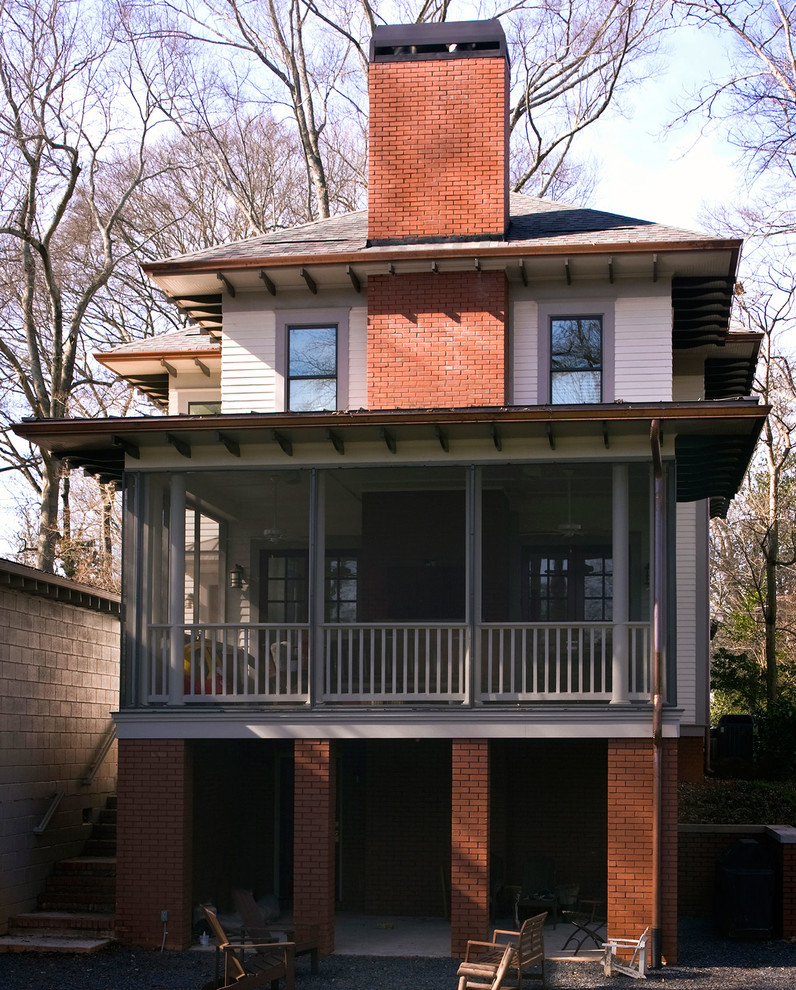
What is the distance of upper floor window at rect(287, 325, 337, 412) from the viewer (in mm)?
17625

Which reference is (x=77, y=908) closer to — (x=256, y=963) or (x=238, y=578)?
(x=256, y=963)

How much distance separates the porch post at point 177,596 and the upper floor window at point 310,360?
114 inches

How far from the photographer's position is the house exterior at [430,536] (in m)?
14.5

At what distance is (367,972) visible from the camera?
13.6m

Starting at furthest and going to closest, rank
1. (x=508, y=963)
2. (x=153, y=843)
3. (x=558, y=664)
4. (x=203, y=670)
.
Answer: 1. (x=203, y=670)
2. (x=153, y=843)
3. (x=558, y=664)
4. (x=508, y=963)

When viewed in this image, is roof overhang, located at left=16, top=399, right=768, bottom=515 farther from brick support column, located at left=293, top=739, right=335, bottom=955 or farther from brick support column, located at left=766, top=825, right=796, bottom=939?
brick support column, located at left=766, top=825, right=796, bottom=939

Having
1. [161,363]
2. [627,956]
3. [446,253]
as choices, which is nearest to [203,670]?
[627,956]

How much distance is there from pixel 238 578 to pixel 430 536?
357cm

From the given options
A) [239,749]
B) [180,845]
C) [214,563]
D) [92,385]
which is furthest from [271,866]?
[92,385]

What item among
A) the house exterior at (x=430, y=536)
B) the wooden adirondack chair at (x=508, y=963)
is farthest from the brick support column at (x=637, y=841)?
the wooden adirondack chair at (x=508, y=963)

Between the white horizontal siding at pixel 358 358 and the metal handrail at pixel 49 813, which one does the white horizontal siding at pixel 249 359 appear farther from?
the metal handrail at pixel 49 813

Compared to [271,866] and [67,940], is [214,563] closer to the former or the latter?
[271,866]

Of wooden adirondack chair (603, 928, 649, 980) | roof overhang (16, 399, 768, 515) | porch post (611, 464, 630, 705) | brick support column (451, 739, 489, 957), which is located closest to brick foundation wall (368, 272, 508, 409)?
roof overhang (16, 399, 768, 515)

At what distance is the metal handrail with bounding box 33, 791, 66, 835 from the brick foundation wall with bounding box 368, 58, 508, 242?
874 centimetres
